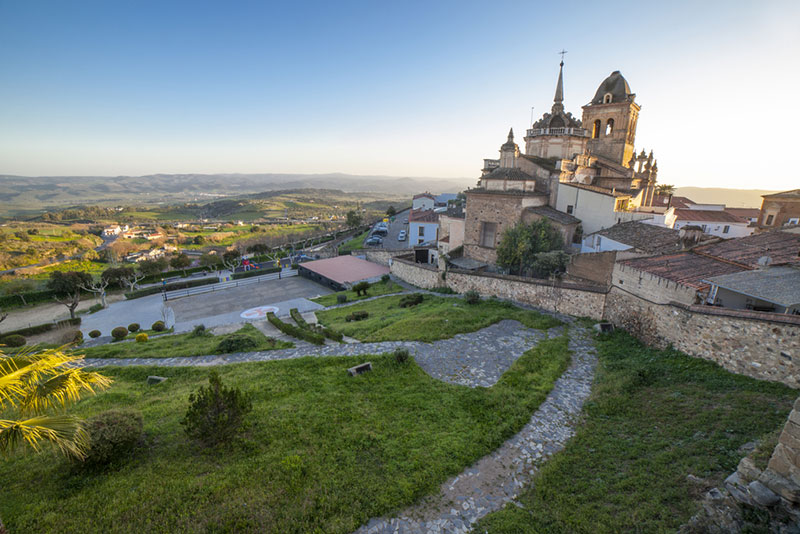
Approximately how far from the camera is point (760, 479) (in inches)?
217

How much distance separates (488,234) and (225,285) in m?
30.9

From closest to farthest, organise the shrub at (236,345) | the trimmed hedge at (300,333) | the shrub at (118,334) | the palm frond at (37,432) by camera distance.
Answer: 1. the palm frond at (37,432)
2. the shrub at (236,345)
3. the trimmed hedge at (300,333)
4. the shrub at (118,334)

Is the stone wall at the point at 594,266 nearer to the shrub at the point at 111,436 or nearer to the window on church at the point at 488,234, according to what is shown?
the window on church at the point at 488,234

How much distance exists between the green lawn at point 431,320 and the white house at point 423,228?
2400 cm

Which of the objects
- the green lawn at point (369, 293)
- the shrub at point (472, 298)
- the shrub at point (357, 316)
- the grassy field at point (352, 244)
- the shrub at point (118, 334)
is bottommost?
the shrub at point (118, 334)

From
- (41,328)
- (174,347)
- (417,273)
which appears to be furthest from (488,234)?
(41,328)

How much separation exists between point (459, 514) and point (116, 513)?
7033 mm

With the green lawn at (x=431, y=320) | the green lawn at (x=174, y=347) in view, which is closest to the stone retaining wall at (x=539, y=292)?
the green lawn at (x=431, y=320)

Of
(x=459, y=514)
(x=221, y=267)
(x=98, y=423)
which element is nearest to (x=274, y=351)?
(x=98, y=423)

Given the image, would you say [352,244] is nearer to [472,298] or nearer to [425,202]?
[425,202]

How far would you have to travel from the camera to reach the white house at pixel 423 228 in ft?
157

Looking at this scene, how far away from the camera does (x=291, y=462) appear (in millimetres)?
8102

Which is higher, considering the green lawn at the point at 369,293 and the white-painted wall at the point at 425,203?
the white-painted wall at the point at 425,203

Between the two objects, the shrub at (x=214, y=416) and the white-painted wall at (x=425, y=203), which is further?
the white-painted wall at (x=425, y=203)
